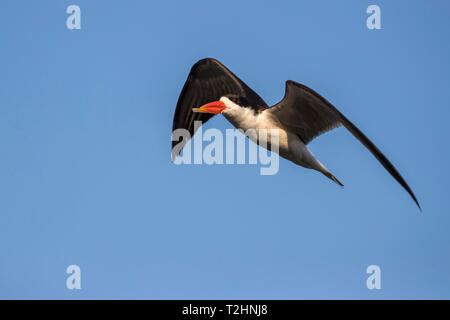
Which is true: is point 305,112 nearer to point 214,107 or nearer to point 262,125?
point 262,125

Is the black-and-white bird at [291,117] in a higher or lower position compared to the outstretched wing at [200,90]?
lower

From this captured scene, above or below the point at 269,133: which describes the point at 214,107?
above

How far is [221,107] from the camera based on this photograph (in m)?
→ 10.7

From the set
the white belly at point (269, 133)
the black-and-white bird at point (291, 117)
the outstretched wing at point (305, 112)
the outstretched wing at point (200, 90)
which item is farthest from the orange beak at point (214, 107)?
the outstretched wing at point (200, 90)

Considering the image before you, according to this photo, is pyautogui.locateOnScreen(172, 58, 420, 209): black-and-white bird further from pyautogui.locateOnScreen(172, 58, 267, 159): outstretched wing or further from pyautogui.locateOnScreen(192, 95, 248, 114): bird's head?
pyautogui.locateOnScreen(172, 58, 267, 159): outstretched wing

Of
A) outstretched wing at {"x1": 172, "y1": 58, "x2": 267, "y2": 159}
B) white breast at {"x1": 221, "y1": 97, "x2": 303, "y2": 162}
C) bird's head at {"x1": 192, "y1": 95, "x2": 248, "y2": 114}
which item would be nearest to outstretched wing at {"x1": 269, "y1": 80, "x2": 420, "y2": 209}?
white breast at {"x1": 221, "y1": 97, "x2": 303, "y2": 162}

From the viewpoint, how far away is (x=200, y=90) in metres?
13.2

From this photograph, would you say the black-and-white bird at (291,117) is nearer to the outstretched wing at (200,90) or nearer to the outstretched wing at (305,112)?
the outstretched wing at (305,112)

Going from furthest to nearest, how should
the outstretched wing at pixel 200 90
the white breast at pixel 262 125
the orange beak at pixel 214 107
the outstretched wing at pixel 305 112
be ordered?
the outstretched wing at pixel 200 90 → the white breast at pixel 262 125 → the orange beak at pixel 214 107 → the outstretched wing at pixel 305 112

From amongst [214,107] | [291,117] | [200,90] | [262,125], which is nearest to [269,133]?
[262,125]

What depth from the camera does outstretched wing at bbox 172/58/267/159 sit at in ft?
42.5

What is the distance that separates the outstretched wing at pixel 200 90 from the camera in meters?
13.0

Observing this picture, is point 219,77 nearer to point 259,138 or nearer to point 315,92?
point 259,138
